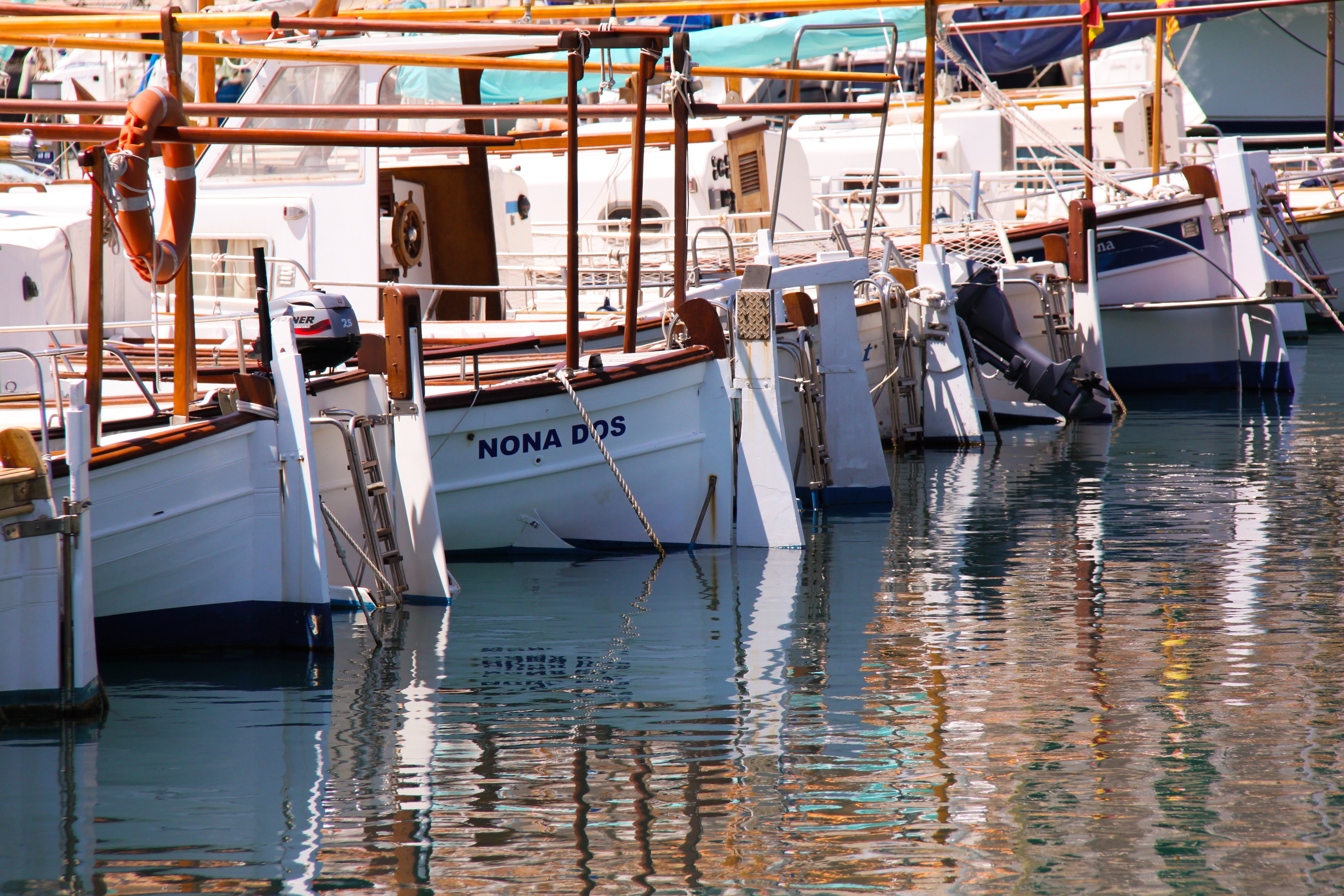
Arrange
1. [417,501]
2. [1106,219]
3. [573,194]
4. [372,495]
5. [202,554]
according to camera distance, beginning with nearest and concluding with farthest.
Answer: [202,554], [372,495], [417,501], [573,194], [1106,219]

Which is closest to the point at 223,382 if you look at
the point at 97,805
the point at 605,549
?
the point at 605,549

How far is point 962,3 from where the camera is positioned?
13328 millimetres

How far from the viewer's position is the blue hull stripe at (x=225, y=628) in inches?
317

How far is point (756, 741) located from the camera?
6.59 meters

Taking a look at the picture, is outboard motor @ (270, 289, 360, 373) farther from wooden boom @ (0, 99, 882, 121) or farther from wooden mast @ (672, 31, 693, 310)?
wooden mast @ (672, 31, 693, 310)

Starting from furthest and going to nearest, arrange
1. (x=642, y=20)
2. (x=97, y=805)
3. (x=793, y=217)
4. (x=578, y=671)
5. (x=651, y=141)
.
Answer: (x=642, y=20) < (x=793, y=217) < (x=651, y=141) < (x=578, y=671) < (x=97, y=805)

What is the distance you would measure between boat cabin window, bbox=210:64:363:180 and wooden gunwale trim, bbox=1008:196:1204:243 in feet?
26.0

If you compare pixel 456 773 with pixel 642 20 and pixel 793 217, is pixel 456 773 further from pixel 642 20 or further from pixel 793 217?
pixel 642 20

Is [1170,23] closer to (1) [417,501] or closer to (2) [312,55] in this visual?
(2) [312,55]

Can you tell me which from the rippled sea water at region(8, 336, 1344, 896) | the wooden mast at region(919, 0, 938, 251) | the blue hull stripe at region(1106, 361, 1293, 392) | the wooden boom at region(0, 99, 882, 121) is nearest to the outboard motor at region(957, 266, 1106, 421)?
the wooden mast at region(919, 0, 938, 251)

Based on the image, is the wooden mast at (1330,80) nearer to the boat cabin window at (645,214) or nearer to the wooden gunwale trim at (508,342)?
the boat cabin window at (645,214)

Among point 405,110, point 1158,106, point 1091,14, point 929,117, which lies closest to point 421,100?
point 929,117

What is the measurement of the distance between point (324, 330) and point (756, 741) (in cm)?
407

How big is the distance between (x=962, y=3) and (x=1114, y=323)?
712cm
